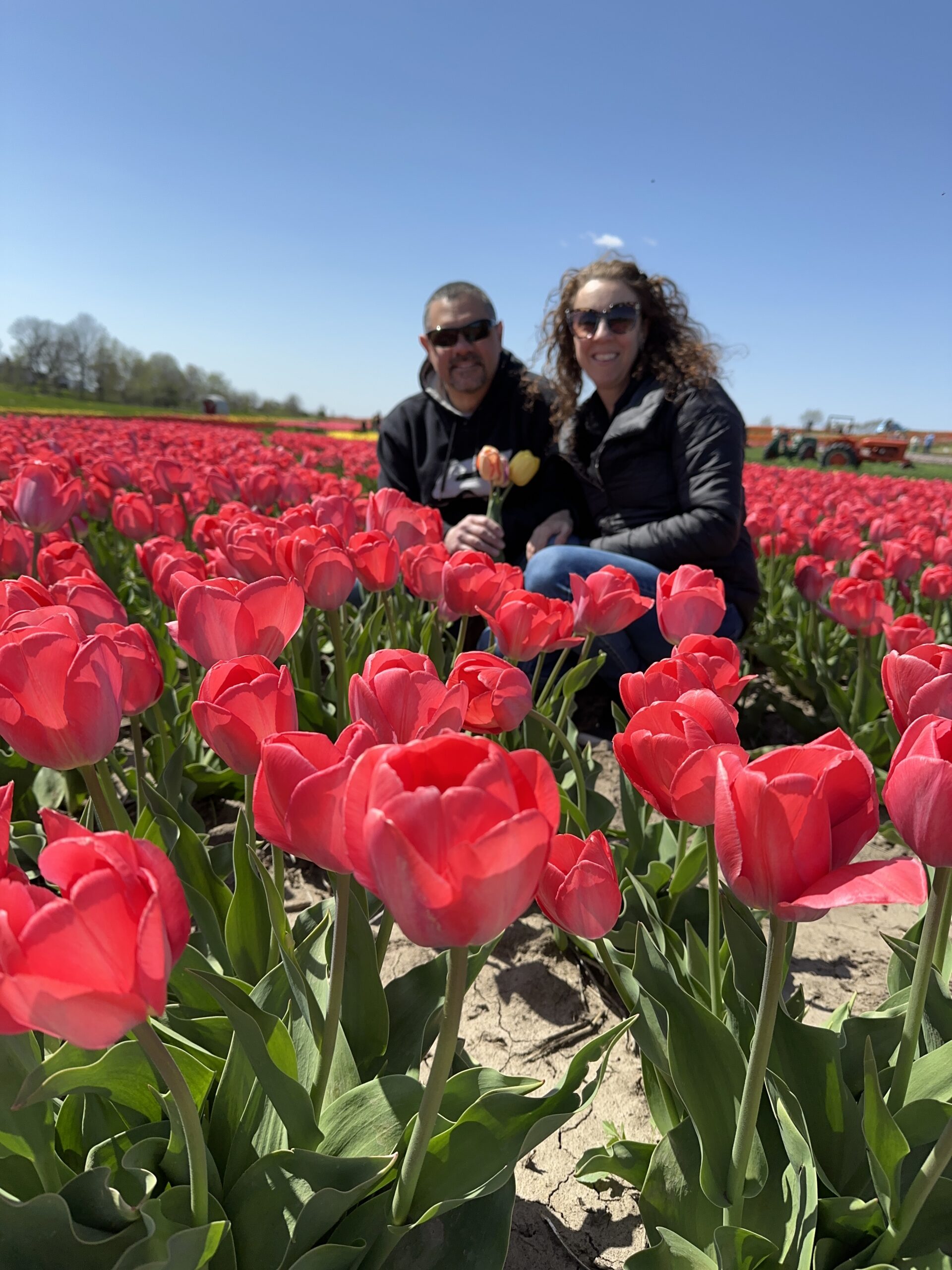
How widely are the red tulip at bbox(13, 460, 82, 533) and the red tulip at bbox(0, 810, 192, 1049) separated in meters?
2.37

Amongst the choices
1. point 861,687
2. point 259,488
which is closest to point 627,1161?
point 861,687

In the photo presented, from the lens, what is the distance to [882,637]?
3475 millimetres

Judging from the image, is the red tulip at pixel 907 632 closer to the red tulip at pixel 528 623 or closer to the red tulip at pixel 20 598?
the red tulip at pixel 528 623

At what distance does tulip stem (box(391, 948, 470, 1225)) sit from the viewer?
2.24 ft

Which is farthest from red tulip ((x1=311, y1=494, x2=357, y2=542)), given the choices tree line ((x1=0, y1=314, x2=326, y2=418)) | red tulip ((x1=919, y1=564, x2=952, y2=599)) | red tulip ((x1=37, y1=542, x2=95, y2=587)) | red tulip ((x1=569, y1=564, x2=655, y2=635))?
tree line ((x1=0, y1=314, x2=326, y2=418))

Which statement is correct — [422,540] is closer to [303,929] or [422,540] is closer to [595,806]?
[595,806]

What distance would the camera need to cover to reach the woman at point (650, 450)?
3445mm

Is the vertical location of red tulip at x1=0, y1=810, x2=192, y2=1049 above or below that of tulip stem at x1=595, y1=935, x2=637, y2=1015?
above

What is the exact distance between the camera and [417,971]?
48.3 inches

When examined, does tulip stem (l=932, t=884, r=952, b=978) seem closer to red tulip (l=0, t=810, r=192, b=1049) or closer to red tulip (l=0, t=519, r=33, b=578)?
red tulip (l=0, t=810, r=192, b=1049)

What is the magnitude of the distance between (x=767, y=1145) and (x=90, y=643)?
1057mm

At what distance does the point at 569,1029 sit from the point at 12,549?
1.89 m

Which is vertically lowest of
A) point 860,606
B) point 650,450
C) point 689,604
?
point 860,606

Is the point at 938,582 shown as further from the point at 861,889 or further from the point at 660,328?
the point at 861,889
